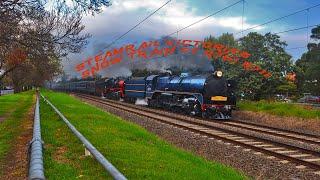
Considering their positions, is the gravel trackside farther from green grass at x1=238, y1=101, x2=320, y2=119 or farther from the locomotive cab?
green grass at x1=238, y1=101, x2=320, y2=119

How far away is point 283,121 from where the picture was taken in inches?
1117

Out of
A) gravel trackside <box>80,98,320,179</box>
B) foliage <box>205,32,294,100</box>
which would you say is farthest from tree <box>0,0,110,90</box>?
foliage <box>205,32,294,100</box>

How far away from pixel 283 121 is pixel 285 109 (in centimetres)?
302

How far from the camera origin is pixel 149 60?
2495 inches

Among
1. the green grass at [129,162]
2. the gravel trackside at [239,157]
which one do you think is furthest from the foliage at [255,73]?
the green grass at [129,162]

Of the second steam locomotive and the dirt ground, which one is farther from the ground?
the second steam locomotive

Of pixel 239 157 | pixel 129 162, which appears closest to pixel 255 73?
pixel 239 157

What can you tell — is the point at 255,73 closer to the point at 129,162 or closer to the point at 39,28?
the point at 39,28

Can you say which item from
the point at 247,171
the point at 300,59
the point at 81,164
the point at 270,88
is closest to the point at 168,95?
the point at 270,88

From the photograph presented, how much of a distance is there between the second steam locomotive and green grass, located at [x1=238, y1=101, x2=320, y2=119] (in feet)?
10.8

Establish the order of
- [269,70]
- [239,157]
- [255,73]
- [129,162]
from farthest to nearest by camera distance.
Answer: [269,70] → [255,73] → [239,157] → [129,162]

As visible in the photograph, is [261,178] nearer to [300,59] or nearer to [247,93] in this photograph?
[247,93]

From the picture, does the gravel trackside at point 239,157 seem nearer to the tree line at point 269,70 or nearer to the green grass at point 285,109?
the green grass at point 285,109

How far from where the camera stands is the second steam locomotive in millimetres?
29828
